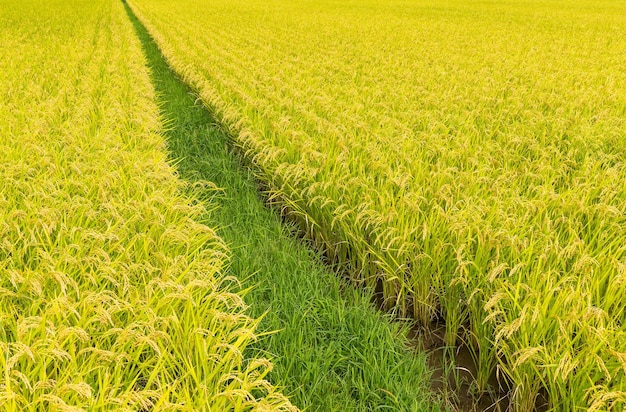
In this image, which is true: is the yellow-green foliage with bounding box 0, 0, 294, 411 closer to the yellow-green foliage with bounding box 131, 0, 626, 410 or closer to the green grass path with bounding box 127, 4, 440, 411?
the green grass path with bounding box 127, 4, 440, 411

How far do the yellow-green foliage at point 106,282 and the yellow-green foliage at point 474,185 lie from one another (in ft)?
3.34

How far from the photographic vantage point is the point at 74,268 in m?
2.47

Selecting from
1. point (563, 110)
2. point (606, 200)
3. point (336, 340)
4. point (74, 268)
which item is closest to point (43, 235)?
point (74, 268)

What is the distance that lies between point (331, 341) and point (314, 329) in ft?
0.39

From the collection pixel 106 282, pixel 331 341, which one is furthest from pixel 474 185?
pixel 106 282

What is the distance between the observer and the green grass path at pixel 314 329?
2.39 metres

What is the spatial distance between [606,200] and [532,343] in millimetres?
1574

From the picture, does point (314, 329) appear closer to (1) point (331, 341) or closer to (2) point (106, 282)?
(1) point (331, 341)

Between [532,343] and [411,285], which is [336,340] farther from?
[532,343]

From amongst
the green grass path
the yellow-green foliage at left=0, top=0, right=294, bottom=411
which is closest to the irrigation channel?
the green grass path

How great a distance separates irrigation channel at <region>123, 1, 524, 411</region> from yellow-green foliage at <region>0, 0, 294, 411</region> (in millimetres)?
154

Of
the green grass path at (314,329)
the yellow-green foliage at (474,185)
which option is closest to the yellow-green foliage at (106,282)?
the green grass path at (314,329)

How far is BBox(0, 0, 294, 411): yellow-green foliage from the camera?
5.87 feet

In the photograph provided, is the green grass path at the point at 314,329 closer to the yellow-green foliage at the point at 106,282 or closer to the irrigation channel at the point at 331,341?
the irrigation channel at the point at 331,341
